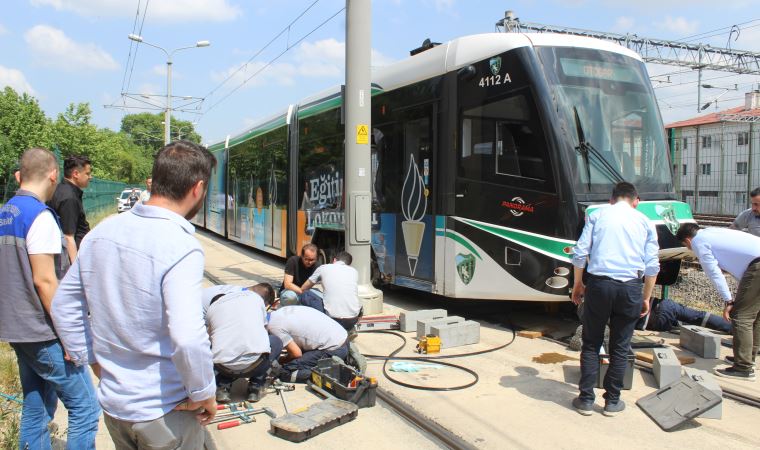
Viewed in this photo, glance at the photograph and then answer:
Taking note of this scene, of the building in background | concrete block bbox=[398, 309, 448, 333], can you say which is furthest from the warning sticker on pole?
the building in background

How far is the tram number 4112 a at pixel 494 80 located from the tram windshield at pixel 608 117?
0.44m

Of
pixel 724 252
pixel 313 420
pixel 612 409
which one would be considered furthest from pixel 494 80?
pixel 313 420

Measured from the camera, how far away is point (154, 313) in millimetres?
2025

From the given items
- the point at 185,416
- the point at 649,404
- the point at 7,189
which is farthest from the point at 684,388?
the point at 7,189

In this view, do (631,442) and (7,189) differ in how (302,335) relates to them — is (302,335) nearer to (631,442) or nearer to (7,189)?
(631,442)

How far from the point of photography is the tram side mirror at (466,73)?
7.21m

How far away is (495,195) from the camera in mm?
6984

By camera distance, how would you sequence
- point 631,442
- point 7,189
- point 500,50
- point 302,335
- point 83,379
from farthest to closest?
point 7,189 → point 500,50 → point 302,335 → point 631,442 → point 83,379

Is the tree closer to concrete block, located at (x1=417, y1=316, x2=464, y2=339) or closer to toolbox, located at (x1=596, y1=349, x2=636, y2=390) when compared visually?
concrete block, located at (x1=417, y1=316, x2=464, y2=339)

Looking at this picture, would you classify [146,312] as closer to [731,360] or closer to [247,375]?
[247,375]

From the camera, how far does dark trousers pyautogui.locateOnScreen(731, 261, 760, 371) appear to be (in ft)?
17.6

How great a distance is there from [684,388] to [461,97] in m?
4.20

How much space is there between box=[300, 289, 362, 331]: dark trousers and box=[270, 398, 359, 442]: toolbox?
6.02 ft

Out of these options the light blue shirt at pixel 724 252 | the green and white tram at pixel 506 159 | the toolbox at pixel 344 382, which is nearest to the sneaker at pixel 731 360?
the light blue shirt at pixel 724 252
